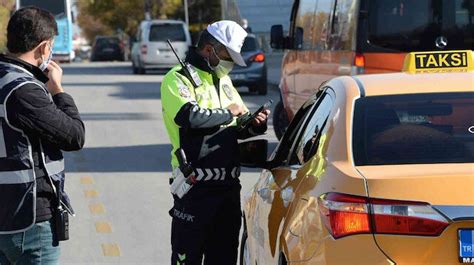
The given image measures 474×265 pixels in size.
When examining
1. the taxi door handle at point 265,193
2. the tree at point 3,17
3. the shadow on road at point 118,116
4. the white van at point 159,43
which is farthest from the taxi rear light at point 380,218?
the white van at point 159,43

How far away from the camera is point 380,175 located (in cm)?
464

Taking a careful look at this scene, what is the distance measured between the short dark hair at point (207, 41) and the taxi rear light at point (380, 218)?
6.36 feet

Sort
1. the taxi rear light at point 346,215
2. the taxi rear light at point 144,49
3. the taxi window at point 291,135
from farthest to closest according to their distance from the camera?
the taxi rear light at point 144,49, the taxi window at point 291,135, the taxi rear light at point 346,215

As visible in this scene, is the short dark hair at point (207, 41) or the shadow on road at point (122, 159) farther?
the shadow on road at point (122, 159)

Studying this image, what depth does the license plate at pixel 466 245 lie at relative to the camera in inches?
173

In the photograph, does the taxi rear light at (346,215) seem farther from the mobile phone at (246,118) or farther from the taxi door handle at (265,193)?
the mobile phone at (246,118)

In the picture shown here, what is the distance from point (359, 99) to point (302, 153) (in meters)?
0.47

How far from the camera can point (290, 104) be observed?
15.6 m

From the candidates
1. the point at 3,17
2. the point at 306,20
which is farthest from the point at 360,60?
the point at 3,17

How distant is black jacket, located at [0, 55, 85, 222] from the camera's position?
4.99 meters

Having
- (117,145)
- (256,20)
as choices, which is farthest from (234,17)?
(117,145)

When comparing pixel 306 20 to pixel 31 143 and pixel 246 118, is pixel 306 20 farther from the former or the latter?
pixel 31 143

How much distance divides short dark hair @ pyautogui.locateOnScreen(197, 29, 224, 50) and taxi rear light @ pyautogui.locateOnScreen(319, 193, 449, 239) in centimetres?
194

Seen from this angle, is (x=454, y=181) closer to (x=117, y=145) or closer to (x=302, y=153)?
(x=302, y=153)
